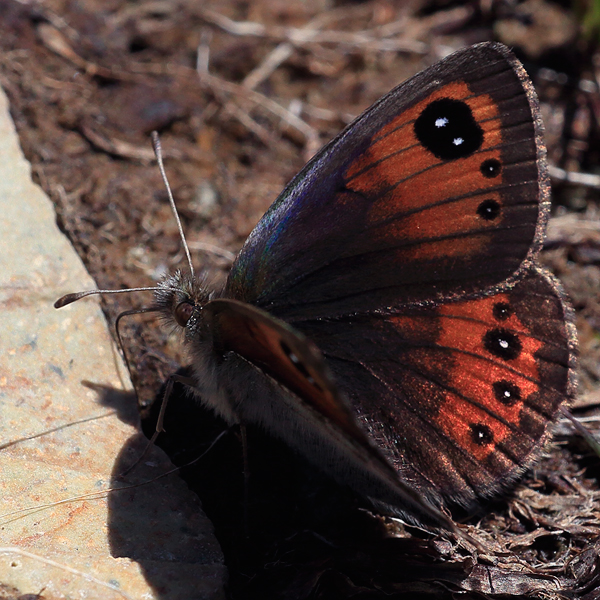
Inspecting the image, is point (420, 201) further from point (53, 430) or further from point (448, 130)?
point (53, 430)

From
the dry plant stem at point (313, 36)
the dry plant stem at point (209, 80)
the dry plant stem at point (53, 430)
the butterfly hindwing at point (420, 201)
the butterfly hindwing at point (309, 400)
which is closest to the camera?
the butterfly hindwing at point (309, 400)

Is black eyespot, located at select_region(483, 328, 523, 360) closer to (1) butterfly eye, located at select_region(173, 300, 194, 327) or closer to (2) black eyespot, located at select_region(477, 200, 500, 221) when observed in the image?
(2) black eyespot, located at select_region(477, 200, 500, 221)

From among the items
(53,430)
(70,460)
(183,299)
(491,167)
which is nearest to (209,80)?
(183,299)

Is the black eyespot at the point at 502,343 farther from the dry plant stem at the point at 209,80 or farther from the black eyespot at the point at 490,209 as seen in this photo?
the dry plant stem at the point at 209,80

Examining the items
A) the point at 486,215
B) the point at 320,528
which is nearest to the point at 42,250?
the point at 320,528

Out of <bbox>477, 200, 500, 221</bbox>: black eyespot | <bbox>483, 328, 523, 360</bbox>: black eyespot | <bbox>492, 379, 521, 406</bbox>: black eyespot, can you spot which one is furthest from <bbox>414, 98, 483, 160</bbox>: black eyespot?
<bbox>492, 379, 521, 406</bbox>: black eyespot

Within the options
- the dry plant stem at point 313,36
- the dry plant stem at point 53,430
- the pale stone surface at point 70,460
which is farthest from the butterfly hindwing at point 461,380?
the dry plant stem at point 313,36
